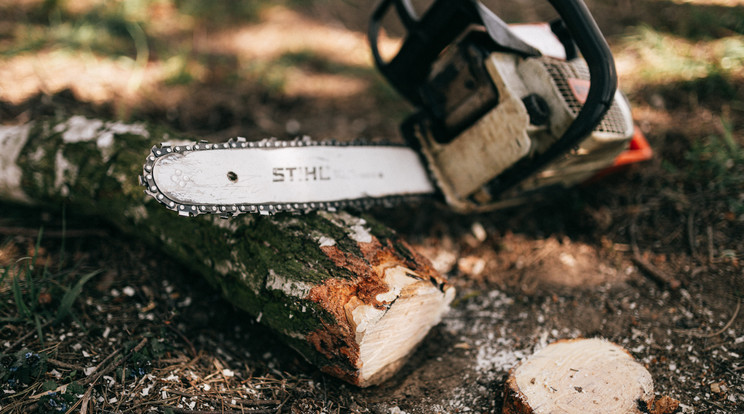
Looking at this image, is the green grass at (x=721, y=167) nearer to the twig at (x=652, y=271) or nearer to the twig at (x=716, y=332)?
the twig at (x=652, y=271)

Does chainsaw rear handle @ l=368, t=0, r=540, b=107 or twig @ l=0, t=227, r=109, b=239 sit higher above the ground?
chainsaw rear handle @ l=368, t=0, r=540, b=107

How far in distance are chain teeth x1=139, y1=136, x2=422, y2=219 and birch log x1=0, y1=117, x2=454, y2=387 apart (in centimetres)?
6

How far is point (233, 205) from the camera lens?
1.58 m

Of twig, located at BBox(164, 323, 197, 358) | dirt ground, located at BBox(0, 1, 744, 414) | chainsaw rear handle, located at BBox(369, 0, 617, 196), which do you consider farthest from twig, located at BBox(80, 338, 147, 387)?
chainsaw rear handle, located at BBox(369, 0, 617, 196)

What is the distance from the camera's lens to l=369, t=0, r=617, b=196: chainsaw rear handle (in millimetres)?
1608

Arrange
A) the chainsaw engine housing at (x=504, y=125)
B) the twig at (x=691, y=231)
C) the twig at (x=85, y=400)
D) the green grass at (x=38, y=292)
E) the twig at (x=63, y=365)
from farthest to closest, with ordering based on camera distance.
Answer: the twig at (x=691, y=231) → the chainsaw engine housing at (x=504, y=125) → the green grass at (x=38, y=292) → the twig at (x=63, y=365) → the twig at (x=85, y=400)

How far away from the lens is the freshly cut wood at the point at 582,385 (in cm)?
142

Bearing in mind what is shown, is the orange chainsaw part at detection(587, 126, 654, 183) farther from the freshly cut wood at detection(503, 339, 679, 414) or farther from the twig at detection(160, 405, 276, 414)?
the twig at detection(160, 405, 276, 414)

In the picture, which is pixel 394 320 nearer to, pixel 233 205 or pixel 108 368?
pixel 233 205

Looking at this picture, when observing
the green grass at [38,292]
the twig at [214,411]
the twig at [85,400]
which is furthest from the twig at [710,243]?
the green grass at [38,292]

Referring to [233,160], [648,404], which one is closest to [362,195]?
[233,160]

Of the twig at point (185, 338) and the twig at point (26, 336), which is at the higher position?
the twig at point (26, 336)

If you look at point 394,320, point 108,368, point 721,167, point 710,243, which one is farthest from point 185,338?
point 721,167

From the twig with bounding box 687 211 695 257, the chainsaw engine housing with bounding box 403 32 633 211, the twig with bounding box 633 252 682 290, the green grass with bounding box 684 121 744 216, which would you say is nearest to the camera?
the chainsaw engine housing with bounding box 403 32 633 211
